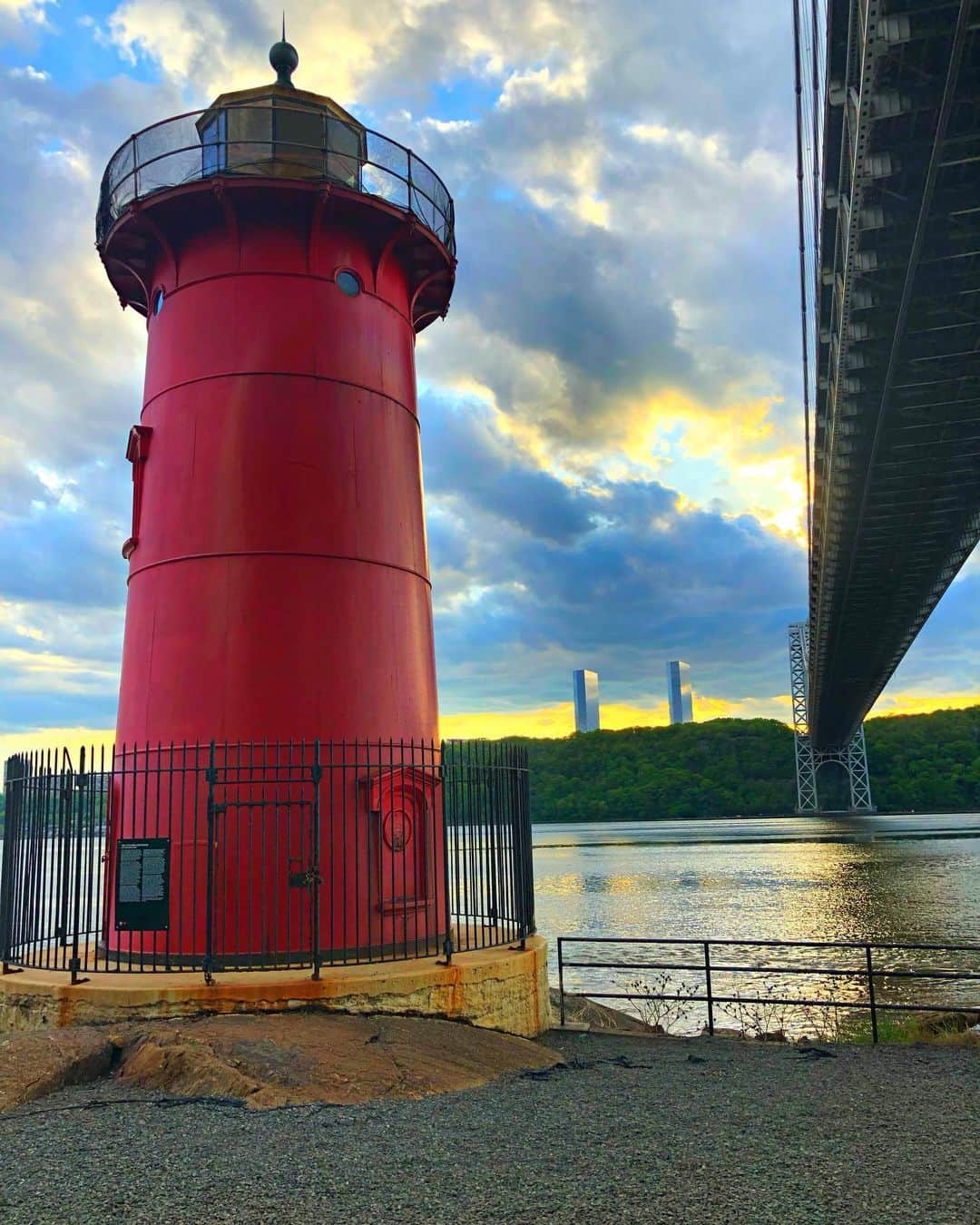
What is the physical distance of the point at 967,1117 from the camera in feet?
21.4

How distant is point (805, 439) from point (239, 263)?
2087 centimetres

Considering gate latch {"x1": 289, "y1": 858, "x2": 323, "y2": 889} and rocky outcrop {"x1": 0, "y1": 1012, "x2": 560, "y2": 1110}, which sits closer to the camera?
rocky outcrop {"x1": 0, "y1": 1012, "x2": 560, "y2": 1110}

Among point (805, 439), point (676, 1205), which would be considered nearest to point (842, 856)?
point (805, 439)

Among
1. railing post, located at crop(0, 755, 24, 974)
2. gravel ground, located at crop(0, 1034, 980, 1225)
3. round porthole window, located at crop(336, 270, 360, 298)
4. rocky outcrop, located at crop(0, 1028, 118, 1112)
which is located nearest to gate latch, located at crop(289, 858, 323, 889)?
rocky outcrop, located at crop(0, 1028, 118, 1112)

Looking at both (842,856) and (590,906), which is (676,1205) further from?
(842,856)

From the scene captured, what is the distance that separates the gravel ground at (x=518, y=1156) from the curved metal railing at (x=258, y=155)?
26.4ft

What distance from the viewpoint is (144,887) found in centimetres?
894

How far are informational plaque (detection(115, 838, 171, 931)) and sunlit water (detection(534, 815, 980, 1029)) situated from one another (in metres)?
9.41

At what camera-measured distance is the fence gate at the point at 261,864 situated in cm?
894

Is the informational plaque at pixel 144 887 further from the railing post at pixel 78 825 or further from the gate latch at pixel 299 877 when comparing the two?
the gate latch at pixel 299 877

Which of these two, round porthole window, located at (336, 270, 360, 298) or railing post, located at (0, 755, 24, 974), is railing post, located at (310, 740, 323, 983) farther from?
round porthole window, located at (336, 270, 360, 298)

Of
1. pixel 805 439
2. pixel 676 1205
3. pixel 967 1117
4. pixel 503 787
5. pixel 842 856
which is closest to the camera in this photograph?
pixel 676 1205

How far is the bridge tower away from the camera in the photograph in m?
97.8

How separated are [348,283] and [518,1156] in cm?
827
